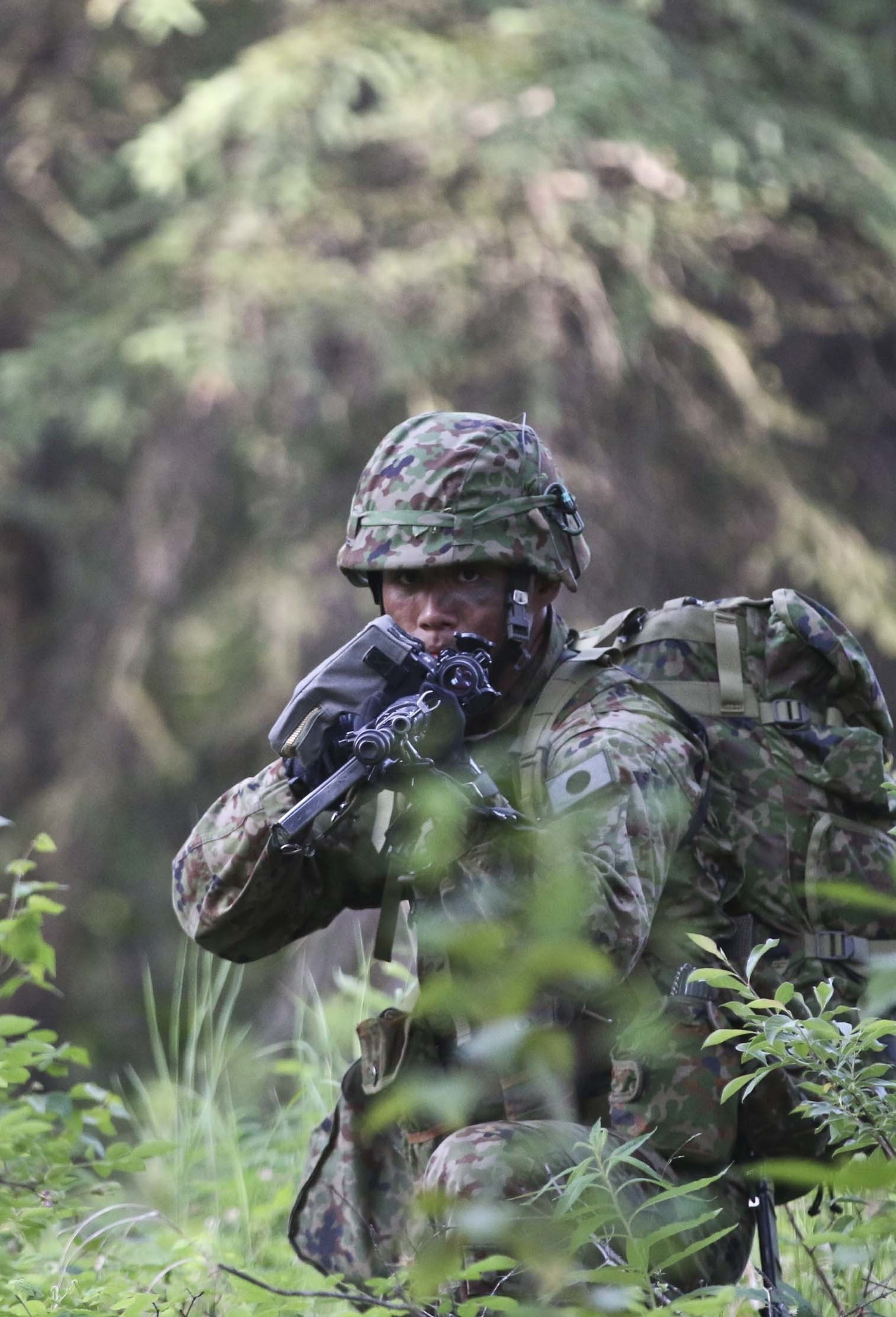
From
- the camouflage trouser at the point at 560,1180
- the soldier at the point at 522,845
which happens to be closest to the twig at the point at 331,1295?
the camouflage trouser at the point at 560,1180

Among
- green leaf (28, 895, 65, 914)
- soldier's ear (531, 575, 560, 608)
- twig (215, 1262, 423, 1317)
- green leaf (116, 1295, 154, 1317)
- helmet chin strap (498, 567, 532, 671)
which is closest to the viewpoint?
twig (215, 1262, 423, 1317)

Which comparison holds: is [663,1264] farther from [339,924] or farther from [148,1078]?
[148,1078]

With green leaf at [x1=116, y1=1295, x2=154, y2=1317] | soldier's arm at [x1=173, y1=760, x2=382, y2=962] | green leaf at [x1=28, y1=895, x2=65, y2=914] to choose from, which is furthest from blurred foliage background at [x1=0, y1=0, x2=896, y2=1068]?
green leaf at [x1=116, y1=1295, x2=154, y2=1317]

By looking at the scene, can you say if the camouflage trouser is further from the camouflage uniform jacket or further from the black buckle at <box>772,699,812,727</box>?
the black buckle at <box>772,699,812,727</box>

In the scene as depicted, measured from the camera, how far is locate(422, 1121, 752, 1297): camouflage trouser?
2.68m

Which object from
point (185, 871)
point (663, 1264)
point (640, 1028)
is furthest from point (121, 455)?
point (663, 1264)

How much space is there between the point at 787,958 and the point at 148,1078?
7.24m

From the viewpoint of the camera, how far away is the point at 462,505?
3465 mm

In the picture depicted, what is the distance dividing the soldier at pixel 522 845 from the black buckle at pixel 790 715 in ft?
0.51

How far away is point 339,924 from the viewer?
7562 mm

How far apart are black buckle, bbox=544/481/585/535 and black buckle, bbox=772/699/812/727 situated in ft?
1.81

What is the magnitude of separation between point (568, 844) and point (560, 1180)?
572 millimetres

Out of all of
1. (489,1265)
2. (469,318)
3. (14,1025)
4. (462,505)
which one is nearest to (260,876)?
(14,1025)

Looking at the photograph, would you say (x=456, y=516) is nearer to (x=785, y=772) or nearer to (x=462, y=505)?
(x=462, y=505)
